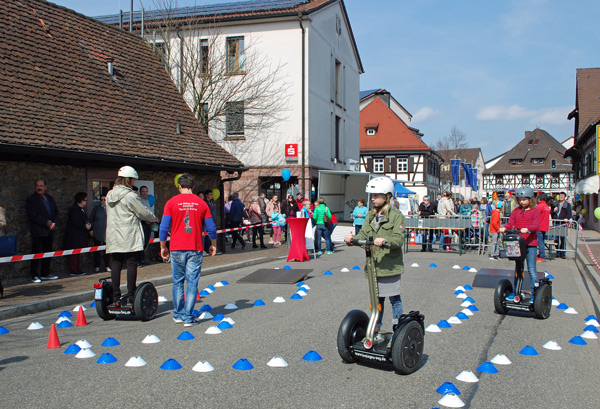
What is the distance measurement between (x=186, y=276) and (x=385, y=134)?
54.7 metres

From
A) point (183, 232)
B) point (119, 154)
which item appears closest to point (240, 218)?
point (119, 154)

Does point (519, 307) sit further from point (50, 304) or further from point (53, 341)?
point (50, 304)

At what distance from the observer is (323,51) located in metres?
32.2

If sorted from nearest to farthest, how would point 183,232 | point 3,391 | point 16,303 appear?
point 3,391, point 183,232, point 16,303

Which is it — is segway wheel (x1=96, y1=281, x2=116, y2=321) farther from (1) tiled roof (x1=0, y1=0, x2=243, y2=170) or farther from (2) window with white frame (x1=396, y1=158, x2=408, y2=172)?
(2) window with white frame (x1=396, y1=158, x2=408, y2=172)

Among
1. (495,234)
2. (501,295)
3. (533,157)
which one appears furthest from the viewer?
(533,157)

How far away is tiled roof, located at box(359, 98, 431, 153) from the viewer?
59.4m

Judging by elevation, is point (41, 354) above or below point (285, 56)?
below

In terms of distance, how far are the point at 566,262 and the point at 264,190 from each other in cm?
1739

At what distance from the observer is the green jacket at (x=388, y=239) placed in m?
5.46

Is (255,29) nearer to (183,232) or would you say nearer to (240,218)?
(240,218)

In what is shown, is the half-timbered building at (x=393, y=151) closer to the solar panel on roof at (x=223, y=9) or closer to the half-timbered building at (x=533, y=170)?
the solar panel on roof at (x=223, y=9)

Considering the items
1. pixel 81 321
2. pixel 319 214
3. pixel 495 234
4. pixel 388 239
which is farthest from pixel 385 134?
pixel 388 239

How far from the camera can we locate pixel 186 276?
7.63 meters
